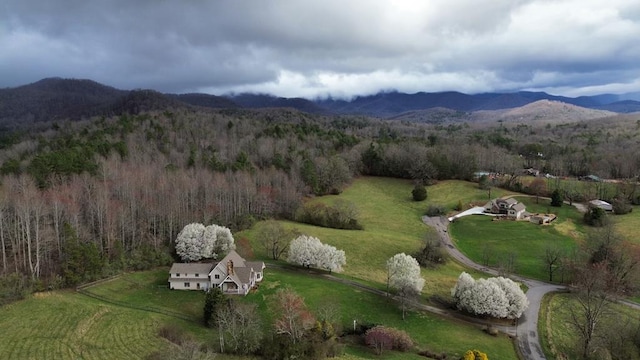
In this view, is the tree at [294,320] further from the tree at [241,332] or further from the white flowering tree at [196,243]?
the white flowering tree at [196,243]

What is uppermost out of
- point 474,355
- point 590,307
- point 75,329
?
point 75,329

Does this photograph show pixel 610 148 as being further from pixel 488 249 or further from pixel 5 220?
pixel 5 220

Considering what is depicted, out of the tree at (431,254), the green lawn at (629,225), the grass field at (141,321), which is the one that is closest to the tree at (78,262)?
the grass field at (141,321)

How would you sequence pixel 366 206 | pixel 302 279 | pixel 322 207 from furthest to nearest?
pixel 366 206, pixel 322 207, pixel 302 279

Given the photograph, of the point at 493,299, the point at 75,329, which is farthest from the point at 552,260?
the point at 75,329

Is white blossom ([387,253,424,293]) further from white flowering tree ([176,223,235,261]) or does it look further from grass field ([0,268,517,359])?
white flowering tree ([176,223,235,261])

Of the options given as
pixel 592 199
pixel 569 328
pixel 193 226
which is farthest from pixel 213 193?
pixel 592 199

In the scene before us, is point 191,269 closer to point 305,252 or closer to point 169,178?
point 305,252
